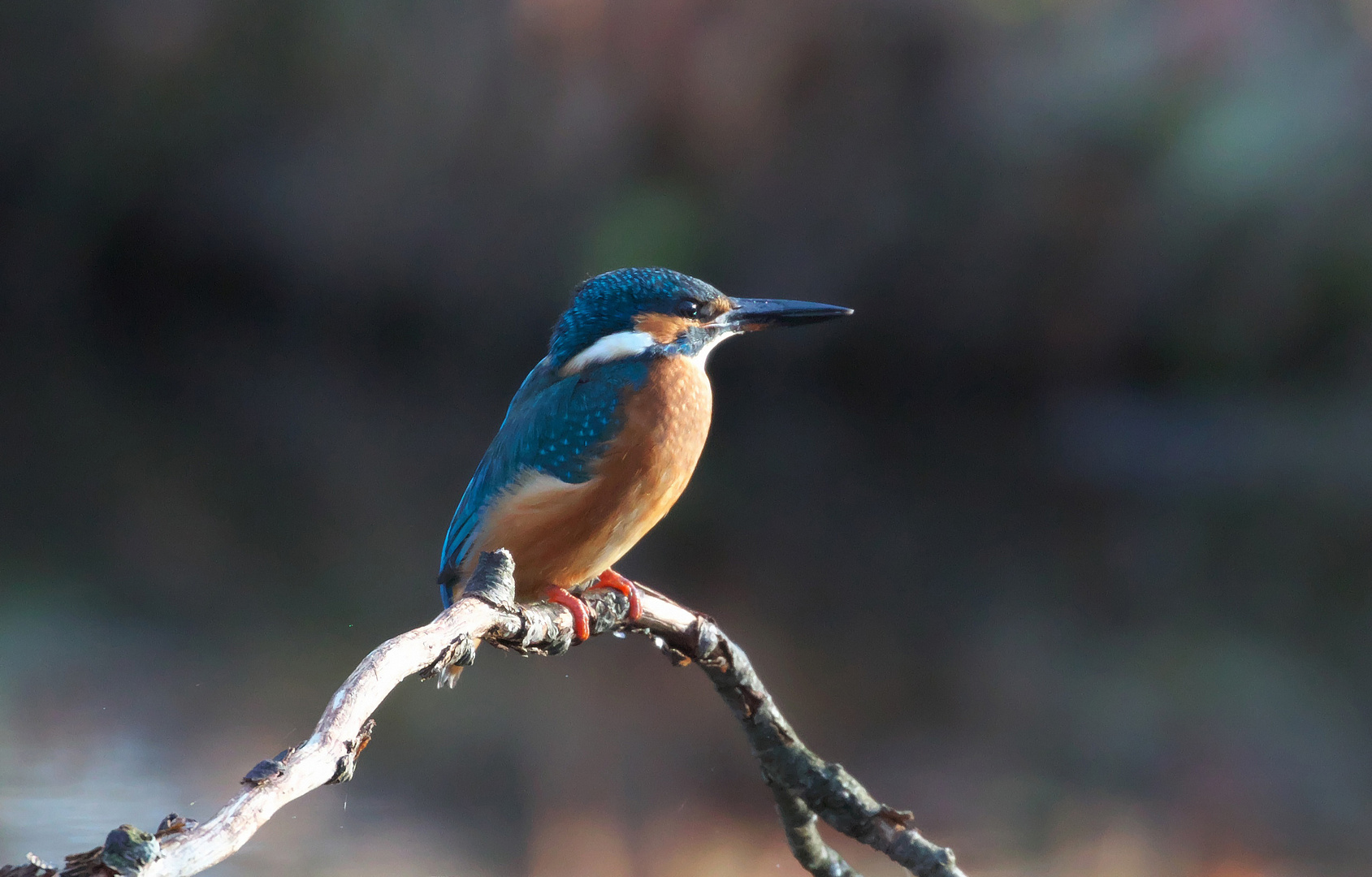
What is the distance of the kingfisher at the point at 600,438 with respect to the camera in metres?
1.27

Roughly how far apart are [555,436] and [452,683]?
0.36 meters

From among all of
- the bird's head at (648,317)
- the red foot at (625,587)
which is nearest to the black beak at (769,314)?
the bird's head at (648,317)

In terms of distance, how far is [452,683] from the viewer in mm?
1024

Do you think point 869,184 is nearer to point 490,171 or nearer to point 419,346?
point 490,171

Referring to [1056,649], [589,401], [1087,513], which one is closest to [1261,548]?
[1087,513]

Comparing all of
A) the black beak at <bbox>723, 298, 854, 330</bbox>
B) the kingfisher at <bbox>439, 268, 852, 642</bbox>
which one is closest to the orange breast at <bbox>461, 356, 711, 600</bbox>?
the kingfisher at <bbox>439, 268, 852, 642</bbox>

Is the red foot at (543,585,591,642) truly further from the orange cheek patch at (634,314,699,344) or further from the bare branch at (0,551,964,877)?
the orange cheek patch at (634,314,699,344)

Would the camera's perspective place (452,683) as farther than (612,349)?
No

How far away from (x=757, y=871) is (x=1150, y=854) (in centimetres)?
84

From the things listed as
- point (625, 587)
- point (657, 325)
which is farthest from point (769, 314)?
point (625, 587)

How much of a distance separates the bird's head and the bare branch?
33cm

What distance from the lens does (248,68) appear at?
859cm

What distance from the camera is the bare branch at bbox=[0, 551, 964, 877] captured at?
0.48 metres

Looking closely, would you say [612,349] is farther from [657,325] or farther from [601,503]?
[601,503]
